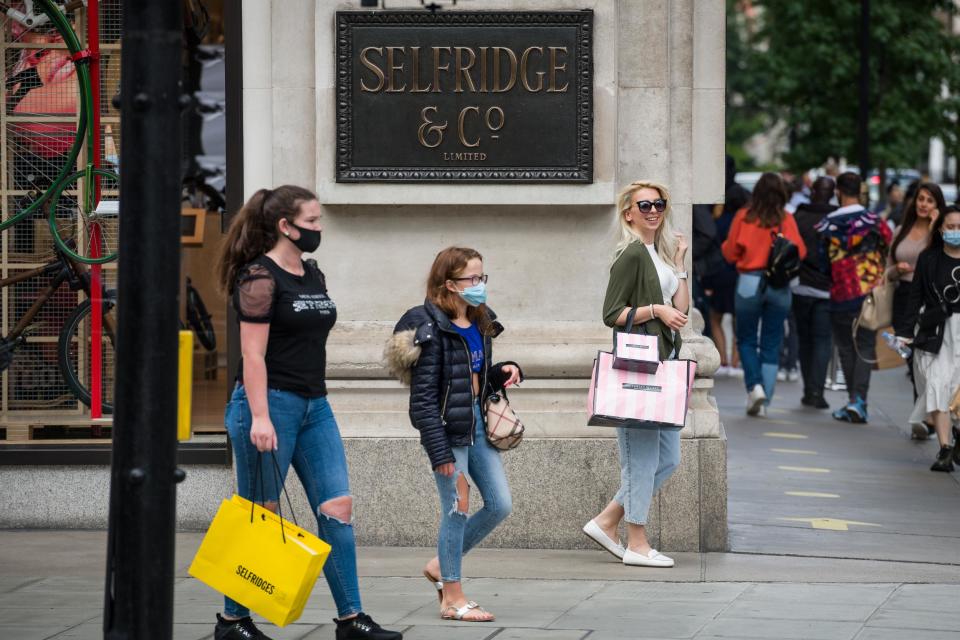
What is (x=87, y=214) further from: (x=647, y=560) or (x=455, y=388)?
(x=647, y=560)

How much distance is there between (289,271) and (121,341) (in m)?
1.39

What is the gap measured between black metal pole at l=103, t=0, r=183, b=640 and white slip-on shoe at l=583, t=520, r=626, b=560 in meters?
3.38

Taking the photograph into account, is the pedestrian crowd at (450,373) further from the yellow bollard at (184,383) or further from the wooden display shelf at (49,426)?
the wooden display shelf at (49,426)

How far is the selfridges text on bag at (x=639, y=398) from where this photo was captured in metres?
7.49

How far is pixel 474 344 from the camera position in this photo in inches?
262

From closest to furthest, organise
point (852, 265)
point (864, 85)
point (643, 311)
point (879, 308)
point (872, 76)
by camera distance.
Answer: point (643, 311)
point (879, 308)
point (852, 265)
point (864, 85)
point (872, 76)

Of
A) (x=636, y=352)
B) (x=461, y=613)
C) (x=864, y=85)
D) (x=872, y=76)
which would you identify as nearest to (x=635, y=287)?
(x=636, y=352)

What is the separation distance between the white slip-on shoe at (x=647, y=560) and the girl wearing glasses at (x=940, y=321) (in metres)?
3.92

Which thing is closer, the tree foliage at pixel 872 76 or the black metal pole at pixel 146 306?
the black metal pole at pixel 146 306

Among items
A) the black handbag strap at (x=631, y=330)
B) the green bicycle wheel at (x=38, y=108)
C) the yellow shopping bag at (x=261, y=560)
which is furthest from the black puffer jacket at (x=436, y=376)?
the green bicycle wheel at (x=38, y=108)

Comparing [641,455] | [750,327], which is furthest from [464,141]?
[750,327]

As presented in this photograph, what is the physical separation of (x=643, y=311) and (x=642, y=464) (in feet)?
2.42

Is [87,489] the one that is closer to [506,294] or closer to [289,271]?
[506,294]

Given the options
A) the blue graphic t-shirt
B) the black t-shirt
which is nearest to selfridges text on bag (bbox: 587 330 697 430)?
the blue graphic t-shirt
